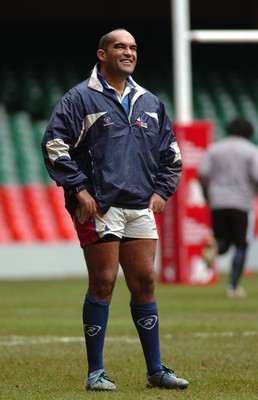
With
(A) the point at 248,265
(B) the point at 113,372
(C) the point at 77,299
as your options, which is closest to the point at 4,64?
(A) the point at 248,265

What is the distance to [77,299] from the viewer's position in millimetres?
14594

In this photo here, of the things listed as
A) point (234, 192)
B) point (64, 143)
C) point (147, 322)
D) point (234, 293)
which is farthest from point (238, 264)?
Answer: point (64, 143)

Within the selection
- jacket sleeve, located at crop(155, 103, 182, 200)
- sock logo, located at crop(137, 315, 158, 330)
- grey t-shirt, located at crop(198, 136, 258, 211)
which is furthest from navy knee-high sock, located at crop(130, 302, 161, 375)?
grey t-shirt, located at crop(198, 136, 258, 211)

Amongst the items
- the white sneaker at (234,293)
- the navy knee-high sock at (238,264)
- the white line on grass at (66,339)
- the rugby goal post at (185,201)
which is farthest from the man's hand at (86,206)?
the rugby goal post at (185,201)

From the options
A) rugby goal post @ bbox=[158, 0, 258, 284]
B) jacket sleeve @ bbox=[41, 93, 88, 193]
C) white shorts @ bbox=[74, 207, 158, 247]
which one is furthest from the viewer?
rugby goal post @ bbox=[158, 0, 258, 284]

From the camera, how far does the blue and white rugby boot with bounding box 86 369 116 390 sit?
671cm

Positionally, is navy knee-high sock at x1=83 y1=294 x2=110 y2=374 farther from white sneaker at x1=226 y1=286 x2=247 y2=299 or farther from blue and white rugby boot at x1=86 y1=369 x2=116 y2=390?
white sneaker at x1=226 y1=286 x2=247 y2=299

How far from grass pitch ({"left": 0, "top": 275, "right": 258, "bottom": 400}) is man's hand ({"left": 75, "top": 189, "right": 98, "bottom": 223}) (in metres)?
0.93

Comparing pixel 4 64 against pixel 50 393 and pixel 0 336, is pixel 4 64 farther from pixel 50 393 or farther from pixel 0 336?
pixel 50 393

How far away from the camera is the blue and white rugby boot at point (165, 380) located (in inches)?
266

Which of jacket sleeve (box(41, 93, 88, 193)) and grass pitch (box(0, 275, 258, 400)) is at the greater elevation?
jacket sleeve (box(41, 93, 88, 193))

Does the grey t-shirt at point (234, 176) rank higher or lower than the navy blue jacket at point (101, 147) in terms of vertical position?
lower

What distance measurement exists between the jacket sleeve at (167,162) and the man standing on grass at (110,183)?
111mm

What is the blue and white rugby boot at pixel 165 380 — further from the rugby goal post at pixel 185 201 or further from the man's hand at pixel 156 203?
the rugby goal post at pixel 185 201
